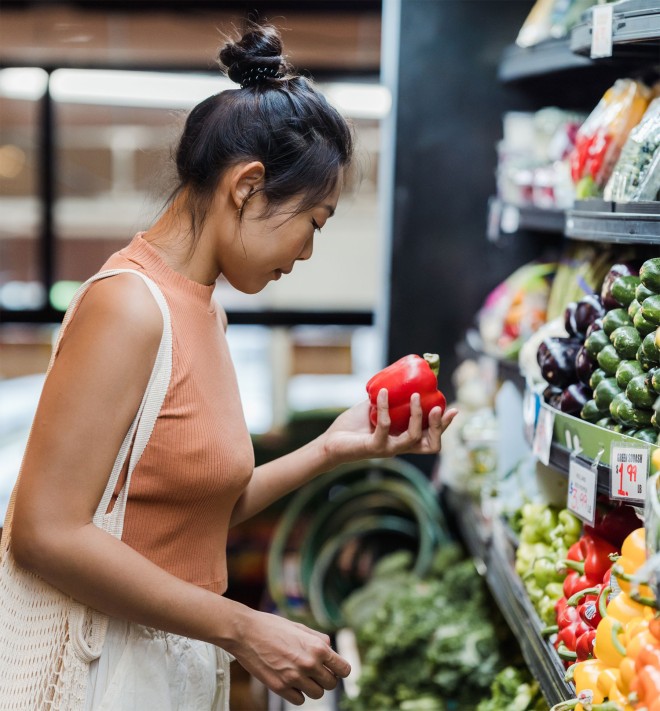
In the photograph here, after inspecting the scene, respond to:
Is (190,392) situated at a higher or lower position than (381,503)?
higher

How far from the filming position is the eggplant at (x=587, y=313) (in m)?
1.93

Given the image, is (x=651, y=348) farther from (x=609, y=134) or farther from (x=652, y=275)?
(x=609, y=134)

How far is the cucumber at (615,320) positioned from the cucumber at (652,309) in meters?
0.12

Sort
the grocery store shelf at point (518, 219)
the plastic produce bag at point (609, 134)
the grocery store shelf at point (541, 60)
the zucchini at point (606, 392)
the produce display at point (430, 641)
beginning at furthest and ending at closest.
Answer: the produce display at point (430, 641)
the grocery store shelf at point (518, 219)
the grocery store shelf at point (541, 60)
the plastic produce bag at point (609, 134)
the zucchini at point (606, 392)

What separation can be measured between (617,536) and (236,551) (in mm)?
2737

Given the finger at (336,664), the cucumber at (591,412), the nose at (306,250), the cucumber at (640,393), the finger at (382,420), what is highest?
the nose at (306,250)

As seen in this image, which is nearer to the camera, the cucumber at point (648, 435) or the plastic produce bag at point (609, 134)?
the cucumber at point (648, 435)

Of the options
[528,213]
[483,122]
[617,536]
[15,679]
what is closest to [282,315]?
[483,122]

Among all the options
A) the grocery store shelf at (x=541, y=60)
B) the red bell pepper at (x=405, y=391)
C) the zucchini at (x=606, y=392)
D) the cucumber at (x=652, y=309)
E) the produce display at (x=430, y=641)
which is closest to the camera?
the cucumber at (x=652, y=309)

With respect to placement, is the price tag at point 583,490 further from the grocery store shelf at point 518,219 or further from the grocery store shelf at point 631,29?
the grocery store shelf at point 518,219

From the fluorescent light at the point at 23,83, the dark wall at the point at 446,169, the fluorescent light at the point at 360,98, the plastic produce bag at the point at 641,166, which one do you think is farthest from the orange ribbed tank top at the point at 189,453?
the fluorescent light at the point at 23,83

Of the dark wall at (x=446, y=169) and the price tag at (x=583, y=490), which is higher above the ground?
the dark wall at (x=446, y=169)

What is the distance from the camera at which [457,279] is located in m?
3.88

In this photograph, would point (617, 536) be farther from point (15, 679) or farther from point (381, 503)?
point (381, 503)
